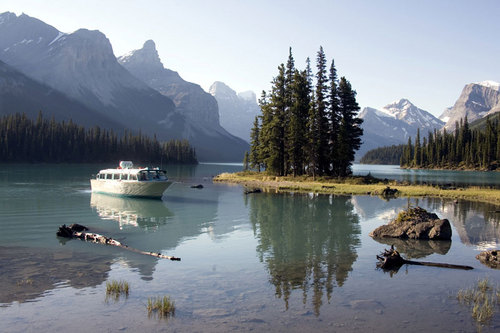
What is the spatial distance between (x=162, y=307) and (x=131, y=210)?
2986 cm

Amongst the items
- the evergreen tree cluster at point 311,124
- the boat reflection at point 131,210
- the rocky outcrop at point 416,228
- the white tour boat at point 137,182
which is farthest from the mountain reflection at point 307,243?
the evergreen tree cluster at point 311,124

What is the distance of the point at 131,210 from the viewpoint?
135ft

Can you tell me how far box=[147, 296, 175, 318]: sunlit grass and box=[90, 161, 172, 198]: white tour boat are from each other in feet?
123

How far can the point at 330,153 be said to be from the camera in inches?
2859

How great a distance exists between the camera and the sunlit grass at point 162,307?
12477 millimetres

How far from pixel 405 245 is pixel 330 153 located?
49.5 metres

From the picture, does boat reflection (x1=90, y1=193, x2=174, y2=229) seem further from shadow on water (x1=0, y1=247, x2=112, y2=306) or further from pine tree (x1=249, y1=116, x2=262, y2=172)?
pine tree (x1=249, y1=116, x2=262, y2=172)

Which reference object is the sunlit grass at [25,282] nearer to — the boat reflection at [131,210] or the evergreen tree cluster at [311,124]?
the boat reflection at [131,210]

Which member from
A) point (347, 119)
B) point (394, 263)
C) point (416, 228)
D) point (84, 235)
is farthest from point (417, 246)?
point (347, 119)

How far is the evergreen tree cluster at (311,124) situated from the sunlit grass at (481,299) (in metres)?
55.2

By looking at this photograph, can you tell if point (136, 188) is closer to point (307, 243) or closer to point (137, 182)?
point (137, 182)

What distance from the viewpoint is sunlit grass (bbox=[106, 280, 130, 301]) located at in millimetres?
14062

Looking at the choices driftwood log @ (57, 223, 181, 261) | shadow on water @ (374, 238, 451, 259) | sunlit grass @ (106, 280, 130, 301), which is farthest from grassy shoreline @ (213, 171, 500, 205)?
sunlit grass @ (106, 280, 130, 301)

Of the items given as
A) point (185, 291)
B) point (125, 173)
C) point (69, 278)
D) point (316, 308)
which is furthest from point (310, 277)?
A: point (125, 173)
